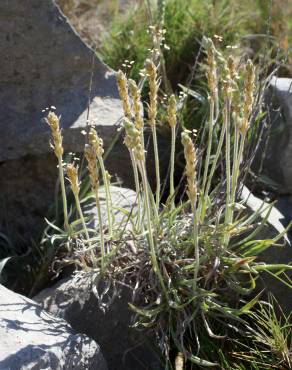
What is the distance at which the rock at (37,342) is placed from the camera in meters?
2.18

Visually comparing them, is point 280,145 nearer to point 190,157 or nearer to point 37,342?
point 190,157

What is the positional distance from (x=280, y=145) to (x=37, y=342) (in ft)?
5.75

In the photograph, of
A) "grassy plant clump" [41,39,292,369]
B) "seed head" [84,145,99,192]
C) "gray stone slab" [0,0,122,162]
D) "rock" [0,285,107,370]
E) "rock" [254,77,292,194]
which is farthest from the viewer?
"rock" [254,77,292,194]

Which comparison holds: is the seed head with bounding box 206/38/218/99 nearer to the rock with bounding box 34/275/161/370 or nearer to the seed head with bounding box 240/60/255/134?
the seed head with bounding box 240/60/255/134

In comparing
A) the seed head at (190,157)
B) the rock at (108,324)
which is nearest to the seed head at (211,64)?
the seed head at (190,157)

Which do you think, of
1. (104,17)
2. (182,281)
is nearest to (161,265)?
(182,281)

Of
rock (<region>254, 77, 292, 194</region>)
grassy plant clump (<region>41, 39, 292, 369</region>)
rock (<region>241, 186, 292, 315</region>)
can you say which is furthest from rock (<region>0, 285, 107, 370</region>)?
rock (<region>254, 77, 292, 194</region>)

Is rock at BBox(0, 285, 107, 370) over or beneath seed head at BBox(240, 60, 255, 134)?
beneath

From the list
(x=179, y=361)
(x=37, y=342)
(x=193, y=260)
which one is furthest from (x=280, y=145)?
(x=37, y=342)

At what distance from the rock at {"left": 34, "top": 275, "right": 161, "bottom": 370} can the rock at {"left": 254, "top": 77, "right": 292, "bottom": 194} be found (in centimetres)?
110

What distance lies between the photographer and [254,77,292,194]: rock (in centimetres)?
353

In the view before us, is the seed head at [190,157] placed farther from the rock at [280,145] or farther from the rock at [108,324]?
the rock at [280,145]

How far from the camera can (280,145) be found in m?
3.60

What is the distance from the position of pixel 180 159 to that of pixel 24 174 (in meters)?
0.71
